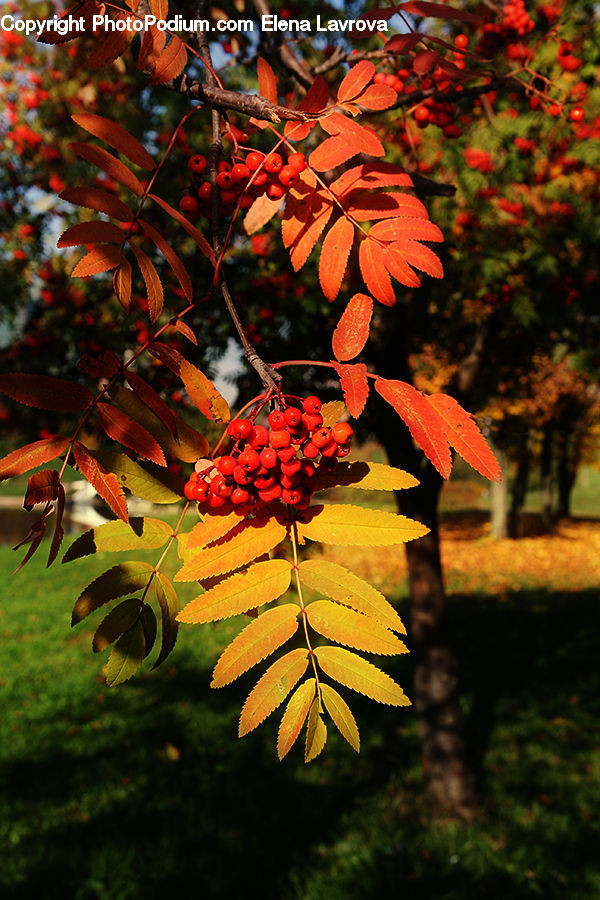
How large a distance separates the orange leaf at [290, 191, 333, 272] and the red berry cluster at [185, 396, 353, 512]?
282 millimetres

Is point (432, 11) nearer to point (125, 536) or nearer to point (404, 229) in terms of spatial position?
point (404, 229)

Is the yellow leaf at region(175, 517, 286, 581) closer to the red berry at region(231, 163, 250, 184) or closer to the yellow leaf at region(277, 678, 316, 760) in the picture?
the yellow leaf at region(277, 678, 316, 760)

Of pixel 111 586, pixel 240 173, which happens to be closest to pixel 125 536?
pixel 111 586

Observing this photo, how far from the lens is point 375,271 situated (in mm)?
1027

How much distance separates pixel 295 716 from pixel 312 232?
2.42 feet

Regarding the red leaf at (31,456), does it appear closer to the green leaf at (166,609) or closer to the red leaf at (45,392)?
the red leaf at (45,392)

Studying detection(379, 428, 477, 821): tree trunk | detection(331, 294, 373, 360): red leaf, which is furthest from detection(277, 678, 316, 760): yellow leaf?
detection(379, 428, 477, 821): tree trunk

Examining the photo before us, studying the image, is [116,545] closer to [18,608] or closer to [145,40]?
[145,40]

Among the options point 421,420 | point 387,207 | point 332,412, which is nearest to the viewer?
point 421,420

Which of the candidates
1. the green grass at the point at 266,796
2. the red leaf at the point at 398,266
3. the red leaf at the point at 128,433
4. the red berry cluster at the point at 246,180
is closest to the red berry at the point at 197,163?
the red berry cluster at the point at 246,180

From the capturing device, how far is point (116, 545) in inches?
37.2

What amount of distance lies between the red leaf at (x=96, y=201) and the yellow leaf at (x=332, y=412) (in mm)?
409

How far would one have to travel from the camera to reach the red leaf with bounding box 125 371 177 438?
915mm

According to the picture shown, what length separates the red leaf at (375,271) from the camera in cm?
102
